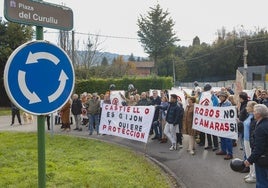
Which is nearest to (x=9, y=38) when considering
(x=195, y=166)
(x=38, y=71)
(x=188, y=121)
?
(x=188, y=121)

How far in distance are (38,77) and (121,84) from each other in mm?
38154

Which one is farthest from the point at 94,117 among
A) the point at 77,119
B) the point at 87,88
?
the point at 87,88

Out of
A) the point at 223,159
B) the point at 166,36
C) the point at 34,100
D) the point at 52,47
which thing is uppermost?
the point at 166,36

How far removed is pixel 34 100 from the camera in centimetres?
301

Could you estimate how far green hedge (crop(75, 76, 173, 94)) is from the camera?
126ft

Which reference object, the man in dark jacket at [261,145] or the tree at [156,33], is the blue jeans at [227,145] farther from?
the tree at [156,33]

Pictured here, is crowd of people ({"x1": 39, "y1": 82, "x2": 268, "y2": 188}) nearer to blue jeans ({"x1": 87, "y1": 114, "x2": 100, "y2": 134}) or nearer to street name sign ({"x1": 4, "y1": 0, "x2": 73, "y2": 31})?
blue jeans ({"x1": 87, "y1": 114, "x2": 100, "y2": 134})

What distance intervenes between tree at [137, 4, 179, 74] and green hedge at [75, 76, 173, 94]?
24.4 metres

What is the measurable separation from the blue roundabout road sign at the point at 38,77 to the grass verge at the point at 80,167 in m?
4.44

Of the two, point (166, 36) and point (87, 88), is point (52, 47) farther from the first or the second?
point (166, 36)

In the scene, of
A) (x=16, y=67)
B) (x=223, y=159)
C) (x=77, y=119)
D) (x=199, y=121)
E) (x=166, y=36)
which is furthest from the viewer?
(x=166, y=36)

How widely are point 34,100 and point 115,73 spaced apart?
56171 millimetres

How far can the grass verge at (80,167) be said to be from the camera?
752 centimetres

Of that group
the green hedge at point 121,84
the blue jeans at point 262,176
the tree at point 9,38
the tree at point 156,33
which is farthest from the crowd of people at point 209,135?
the tree at point 156,33
